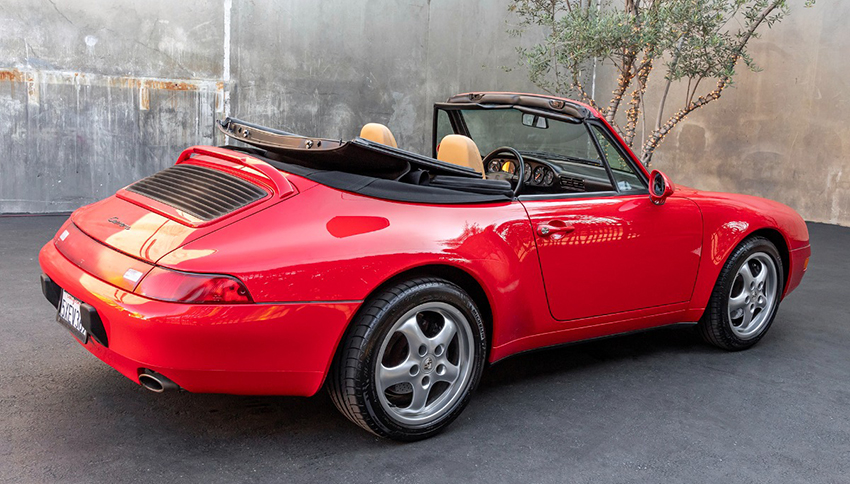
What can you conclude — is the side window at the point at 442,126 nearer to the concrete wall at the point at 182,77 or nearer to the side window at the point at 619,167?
the side window at the point at 619,167

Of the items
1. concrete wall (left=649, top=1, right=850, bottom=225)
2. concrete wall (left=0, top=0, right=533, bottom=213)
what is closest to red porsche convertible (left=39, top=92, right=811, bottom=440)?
concrete wall (left=0, top=0, right=533, bottom=213)

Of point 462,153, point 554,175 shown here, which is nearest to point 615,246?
point 554,175

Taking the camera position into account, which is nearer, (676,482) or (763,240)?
(676,482)

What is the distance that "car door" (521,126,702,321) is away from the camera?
10.3 feet

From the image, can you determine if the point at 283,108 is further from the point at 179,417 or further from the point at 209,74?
the point at 179,417

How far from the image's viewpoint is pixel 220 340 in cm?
231

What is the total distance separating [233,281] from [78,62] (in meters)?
7.25

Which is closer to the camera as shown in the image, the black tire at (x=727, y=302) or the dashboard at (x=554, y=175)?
the dashboard at (x=554, y=175)

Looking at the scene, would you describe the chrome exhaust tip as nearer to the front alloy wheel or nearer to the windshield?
the front alloy wheel

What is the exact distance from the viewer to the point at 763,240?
3945 mm

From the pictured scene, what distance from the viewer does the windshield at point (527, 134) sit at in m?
3.50

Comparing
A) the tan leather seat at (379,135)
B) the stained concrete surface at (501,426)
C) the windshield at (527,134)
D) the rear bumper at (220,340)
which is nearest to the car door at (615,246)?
the windshield at (527,134)

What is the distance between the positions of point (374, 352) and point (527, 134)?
159 centimetres

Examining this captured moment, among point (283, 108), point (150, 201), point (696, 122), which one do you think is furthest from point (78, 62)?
point (696, 122)
